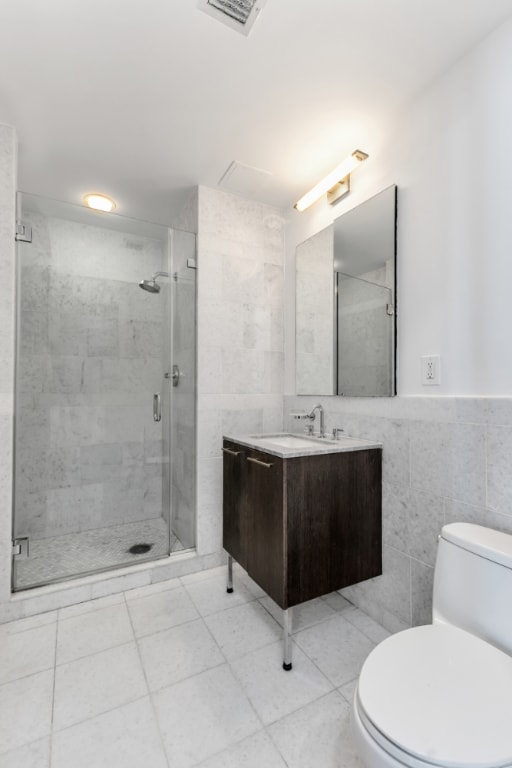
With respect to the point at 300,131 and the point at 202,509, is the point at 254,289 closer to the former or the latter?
the point at 300,131

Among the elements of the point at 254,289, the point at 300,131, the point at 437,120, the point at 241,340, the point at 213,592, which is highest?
the point at 300,131

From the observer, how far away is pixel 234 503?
70.9 inches

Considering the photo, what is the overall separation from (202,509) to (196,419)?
0.54m

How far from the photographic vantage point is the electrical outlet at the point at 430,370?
138cm

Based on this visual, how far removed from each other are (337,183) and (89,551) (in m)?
2.56

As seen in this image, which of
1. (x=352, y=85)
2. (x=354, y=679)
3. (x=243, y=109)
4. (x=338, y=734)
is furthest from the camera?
(x=243, y=109)

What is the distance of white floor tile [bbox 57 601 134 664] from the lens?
4.79ft

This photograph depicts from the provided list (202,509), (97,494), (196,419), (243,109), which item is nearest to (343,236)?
(243,109)

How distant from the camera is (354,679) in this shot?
1.31 metres

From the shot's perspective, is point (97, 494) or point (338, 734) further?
point (97, 494)

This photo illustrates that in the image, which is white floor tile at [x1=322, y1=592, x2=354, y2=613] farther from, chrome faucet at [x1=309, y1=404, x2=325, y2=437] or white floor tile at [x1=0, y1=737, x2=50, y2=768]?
white floor tile at [x1=0, y1=737, x2=50, y2=768]

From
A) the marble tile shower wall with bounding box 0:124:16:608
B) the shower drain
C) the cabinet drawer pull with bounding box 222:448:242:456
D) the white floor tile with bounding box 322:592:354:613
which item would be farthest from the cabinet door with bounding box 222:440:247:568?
the marble tile shower wall with bounding box 0:124:16:608

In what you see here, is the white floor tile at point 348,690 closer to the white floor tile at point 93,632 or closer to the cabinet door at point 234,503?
the cabinet door at point 234,503

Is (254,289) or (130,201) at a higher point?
(130,201)
